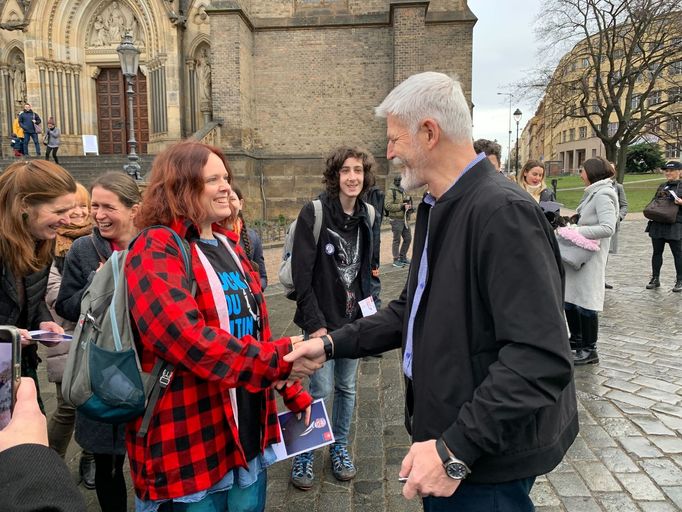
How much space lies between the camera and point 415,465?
61.2 inches

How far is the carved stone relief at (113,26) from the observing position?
850 inches

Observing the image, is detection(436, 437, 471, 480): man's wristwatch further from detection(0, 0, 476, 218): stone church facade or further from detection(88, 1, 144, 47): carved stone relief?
detection(88, 1, 144, 47): carved stone relief

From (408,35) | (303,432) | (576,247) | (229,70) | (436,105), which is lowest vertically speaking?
(303,432)

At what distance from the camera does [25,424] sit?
1259 millimetres

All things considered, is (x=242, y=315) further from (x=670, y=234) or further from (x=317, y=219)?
(x=670, y=234)

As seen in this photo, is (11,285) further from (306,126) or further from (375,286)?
(306,126)

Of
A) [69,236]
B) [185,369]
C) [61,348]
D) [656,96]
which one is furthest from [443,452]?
[656,96]

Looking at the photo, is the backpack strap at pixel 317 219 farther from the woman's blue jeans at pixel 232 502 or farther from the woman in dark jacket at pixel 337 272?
the woman's blue jeans at pixel 232 502

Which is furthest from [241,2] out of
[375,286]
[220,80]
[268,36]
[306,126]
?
[375,286]

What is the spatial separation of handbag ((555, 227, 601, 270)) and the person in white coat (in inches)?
2.6

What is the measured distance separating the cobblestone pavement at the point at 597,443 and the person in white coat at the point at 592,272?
1.06 feet

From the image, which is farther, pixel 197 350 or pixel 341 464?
pixel 341 464

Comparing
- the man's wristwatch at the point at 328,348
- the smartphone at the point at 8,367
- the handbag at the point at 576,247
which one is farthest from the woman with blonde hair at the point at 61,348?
the handbag at the point at 576,247

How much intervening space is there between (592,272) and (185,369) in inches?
185
